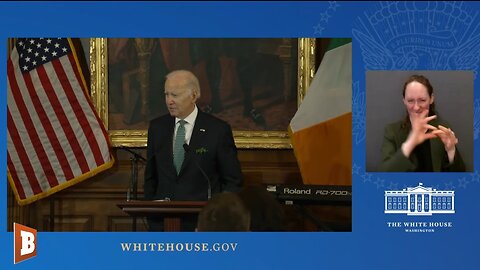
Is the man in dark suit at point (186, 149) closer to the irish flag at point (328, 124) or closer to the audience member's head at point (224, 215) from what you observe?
the audience member's head at point (224, 215)

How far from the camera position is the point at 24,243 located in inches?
255

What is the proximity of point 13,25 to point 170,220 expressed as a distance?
181 centimetres

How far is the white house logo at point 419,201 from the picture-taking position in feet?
21.0

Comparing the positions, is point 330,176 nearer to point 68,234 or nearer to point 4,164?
point 68,234

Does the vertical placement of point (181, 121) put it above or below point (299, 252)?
above

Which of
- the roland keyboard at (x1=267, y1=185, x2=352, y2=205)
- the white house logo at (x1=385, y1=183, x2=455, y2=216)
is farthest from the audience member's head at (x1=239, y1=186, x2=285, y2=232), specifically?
the white house logo at (x1=385, y1=183, x2=455, y2=216)

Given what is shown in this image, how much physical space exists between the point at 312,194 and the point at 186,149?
983 mm

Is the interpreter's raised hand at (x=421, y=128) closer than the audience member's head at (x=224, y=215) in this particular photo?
No

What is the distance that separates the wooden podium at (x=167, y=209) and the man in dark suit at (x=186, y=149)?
0.54 feet

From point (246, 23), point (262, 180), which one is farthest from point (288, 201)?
point (246, 23)

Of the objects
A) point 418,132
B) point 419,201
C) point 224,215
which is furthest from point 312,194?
point 418,132

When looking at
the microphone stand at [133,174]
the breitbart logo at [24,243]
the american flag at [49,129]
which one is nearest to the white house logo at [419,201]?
the microphone stand at [133,174]

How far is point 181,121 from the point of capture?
6.57 m

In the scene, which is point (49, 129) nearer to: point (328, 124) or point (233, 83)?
point (233, 83)
